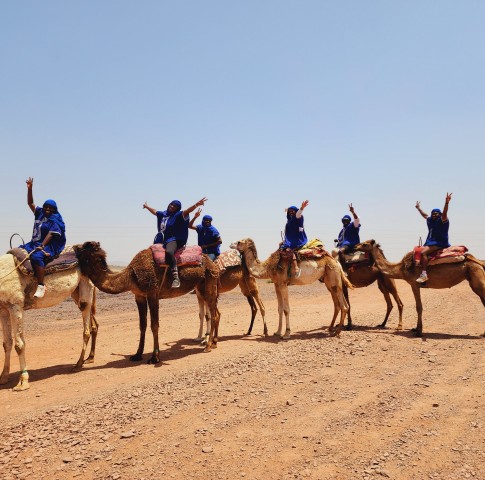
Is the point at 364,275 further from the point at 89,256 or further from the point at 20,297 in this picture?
the point at 20,297

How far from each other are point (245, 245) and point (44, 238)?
5.47m

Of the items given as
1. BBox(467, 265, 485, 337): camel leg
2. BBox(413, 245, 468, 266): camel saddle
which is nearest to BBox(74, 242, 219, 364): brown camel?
BBox(413, 245, 468, 266): camel saddle

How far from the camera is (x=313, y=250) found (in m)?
12.5

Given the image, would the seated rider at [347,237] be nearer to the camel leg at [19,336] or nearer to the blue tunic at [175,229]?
the blue tunic at [175,229]

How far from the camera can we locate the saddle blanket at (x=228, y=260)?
12341mm

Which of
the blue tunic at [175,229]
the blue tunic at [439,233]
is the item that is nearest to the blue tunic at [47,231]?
the blue tunic at [175,229]

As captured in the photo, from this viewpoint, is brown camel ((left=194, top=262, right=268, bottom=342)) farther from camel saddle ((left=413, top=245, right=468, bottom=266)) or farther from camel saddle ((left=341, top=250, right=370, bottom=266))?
camel saddle ((left=413, top=245, right=468, bottom=266))

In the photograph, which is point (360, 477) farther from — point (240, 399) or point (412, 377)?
point (412, 377)

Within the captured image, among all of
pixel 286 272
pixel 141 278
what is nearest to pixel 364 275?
pixel 286 272

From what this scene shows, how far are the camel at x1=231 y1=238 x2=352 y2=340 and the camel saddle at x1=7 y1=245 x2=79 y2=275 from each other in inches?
186

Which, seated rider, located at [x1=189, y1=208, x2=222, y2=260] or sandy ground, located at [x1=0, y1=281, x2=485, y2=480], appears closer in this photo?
sandy ground, located at [x1=0, y1=281, x2=485, y2=480]

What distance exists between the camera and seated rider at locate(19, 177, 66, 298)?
8.48 m

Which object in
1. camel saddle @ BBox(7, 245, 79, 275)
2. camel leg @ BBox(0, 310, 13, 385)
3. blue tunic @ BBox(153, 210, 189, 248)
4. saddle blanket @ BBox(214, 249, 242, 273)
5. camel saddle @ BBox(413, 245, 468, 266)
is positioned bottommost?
camel leg @ BBox(0, 310, 13, 385)

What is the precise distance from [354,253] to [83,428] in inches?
391
